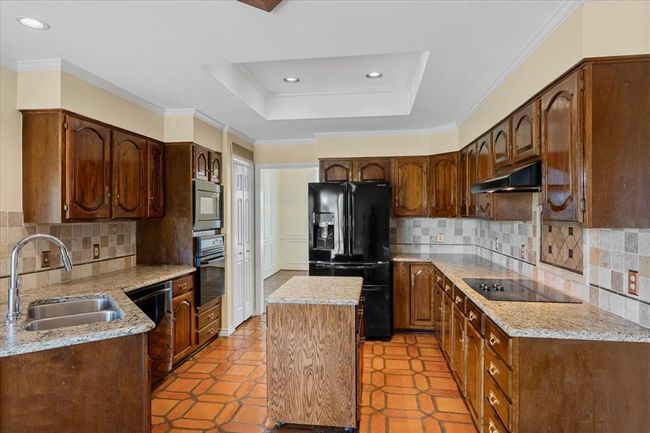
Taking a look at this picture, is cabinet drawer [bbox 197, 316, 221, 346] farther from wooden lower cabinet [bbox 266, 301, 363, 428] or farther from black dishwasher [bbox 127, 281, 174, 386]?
wooden lower cabinet [bbox 266, 301, 363, 428]

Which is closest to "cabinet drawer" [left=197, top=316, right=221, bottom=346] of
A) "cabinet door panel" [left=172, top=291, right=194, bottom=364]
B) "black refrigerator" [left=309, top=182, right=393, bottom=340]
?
"cabinet door panel" [left=172, top=291, right=194, bottom=364]

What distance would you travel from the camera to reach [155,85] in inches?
122

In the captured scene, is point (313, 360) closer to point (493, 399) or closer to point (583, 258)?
point (493, 399)

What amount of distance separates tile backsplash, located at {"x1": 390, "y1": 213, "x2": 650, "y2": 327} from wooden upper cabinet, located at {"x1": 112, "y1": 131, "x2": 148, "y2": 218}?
3.36 metres

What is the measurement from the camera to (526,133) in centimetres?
244

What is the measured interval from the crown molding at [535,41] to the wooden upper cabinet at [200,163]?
2786 mm

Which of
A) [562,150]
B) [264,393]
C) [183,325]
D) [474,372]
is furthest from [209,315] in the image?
[562,150]

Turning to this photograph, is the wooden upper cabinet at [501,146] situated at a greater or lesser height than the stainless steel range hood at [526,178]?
greater

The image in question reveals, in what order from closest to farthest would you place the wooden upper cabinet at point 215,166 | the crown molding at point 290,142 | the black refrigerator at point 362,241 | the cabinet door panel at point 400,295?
1. the wooden upper cabinet at point 215,166
2. the black refrigerator at point 362,241
3. the cabinet door panel at point 400,295
4. the crown molding at point 290,142

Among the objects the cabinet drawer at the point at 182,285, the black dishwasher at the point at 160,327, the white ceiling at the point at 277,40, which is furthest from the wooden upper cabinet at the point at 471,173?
the black dishwasher at the point at 160,327

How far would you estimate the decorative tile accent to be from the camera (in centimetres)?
229

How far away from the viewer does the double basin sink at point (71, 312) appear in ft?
7.14

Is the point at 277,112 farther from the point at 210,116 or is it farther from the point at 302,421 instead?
the point at 302,421

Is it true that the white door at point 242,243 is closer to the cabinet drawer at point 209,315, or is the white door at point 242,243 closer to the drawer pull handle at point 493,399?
the cabinet drawer at point 209,315
